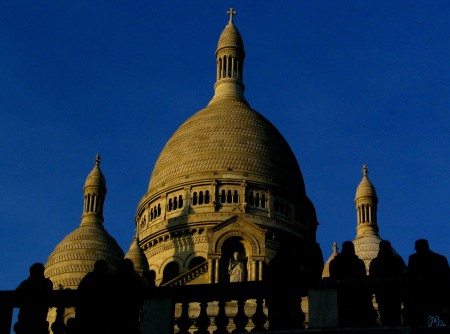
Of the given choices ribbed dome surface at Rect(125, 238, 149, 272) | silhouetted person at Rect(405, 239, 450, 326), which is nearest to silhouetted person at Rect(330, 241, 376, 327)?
silhouetted person at Rect(405, 239, 450, 326)

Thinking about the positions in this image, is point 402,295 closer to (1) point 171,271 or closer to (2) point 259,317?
(2) point 259,317

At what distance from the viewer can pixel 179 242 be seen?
6153cm

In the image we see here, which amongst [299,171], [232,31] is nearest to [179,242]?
[299,171]

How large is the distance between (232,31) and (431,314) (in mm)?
64772

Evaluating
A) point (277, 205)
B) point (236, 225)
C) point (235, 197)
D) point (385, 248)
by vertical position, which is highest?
point (235, 197)

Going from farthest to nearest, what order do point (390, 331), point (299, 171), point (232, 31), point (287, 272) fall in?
point (232, 31) < point (299, 171) < point (287, 272) < point (390, 331)

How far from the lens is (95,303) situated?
12.5 metres

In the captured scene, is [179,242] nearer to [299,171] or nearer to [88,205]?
[88,205]

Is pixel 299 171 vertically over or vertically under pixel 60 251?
over

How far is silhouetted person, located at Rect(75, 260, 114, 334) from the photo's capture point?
40.5 feet

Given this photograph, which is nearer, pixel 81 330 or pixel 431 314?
pixel 431 314

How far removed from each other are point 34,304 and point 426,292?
4.24m

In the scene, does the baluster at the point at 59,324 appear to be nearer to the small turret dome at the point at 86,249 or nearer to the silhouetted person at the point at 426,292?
the silhouetted person at the point at 426,292

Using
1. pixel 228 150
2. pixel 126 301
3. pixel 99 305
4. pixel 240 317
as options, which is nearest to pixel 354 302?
pixel 240 317
